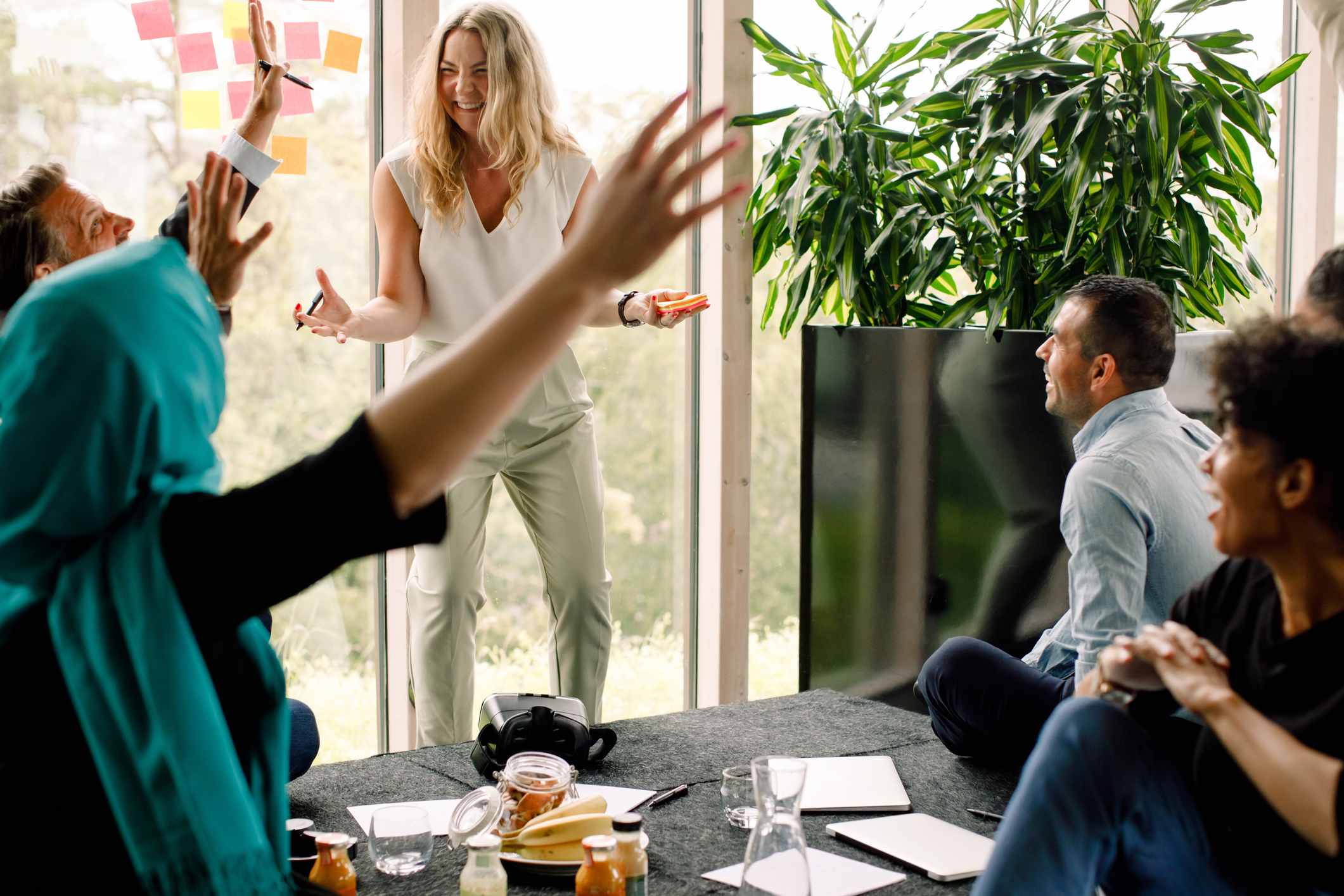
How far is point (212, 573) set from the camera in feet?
3.40

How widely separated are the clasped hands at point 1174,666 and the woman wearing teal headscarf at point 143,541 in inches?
33.8

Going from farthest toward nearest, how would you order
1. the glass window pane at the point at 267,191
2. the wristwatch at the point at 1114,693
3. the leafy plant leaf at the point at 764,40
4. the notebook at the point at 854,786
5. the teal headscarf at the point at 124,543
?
1. the leafy plant leaf at the point at 764,40
2. the glass window pane at the point at 267,191
3. the notebook at the point at 854,786
4. the wristwatch at the point at 1114,693
5. the teal headscarf at the point at 124,543

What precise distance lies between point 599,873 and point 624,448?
1.98m

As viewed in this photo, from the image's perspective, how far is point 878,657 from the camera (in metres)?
3.34

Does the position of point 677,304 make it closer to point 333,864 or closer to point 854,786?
point 854,786

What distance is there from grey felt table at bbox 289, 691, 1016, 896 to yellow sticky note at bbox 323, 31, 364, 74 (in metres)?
1.69

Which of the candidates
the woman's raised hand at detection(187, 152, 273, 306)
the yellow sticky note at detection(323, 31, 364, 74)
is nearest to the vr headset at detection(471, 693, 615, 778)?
the woman's raised hand at detection(187, 152, 273, 306)

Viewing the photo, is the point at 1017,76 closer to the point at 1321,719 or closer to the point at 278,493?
the point at 1321,719

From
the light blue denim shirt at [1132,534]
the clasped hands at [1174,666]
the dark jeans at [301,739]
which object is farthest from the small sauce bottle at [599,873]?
the light blue denim shirt at [1132,534]

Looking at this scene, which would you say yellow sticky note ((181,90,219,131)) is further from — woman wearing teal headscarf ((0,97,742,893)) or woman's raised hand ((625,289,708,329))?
woman wearing teal headscarf ((0,97,742,893))

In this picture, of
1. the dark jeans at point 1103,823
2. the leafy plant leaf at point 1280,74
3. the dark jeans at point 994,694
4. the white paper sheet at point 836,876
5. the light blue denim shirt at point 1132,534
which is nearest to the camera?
the dark jeans at point 1103,823

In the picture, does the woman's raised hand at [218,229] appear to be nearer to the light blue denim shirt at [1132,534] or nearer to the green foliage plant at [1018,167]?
the light blue denim shirt at [1132,534]

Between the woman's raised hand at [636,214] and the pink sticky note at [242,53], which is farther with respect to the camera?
the pink sticky note at [242,53]

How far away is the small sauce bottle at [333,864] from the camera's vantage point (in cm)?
177
